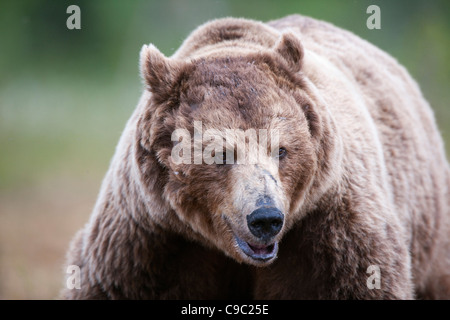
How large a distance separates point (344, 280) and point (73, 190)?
1003cm

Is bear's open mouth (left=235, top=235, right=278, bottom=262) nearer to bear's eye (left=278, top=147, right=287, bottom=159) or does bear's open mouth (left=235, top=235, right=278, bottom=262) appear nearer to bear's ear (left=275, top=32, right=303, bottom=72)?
bear's eye (left=278, top=147, right=287, bottom=159)

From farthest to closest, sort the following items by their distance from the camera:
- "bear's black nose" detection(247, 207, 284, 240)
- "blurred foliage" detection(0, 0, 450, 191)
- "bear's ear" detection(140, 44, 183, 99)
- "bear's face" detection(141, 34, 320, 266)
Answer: "blurred foliage" detection(0, 0, 450, 191)
"bear's ear" detection(140, 44, 183, 99)
"bear's face" detection(141, 34, 320, 266)
"bear's black nose" detection(247, 207, 284, 240)

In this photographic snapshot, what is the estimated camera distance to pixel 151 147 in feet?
15.1

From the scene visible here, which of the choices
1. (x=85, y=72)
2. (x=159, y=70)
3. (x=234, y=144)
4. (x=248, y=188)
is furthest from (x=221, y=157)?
(x=85, y=72)

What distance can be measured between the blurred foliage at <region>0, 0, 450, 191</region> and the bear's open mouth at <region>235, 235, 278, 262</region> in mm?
10467

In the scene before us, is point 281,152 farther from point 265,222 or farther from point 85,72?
point 85,72

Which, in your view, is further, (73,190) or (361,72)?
(73,190)

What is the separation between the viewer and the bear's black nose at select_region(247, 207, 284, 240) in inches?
158

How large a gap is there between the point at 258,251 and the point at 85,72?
52.8 ft

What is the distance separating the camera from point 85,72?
19.6 m

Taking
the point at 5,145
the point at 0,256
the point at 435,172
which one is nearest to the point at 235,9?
the point at 5,145

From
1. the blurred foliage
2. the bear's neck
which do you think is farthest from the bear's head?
the blurred foliage

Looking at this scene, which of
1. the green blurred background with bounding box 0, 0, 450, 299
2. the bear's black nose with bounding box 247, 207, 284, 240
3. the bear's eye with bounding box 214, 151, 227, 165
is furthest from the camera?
the green blurred background with bounding box 0, 0, 450, 299
